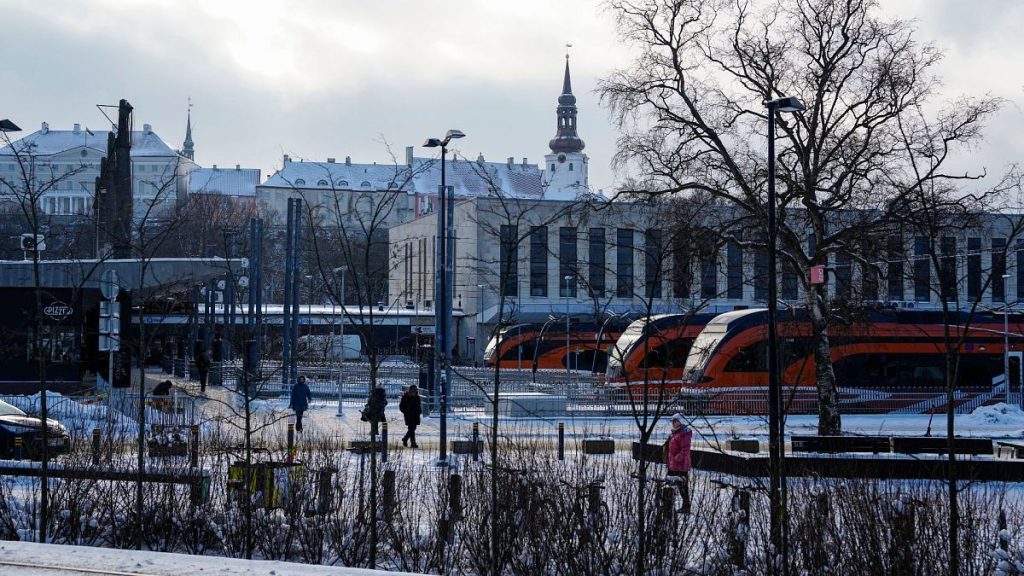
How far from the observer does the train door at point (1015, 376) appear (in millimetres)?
42969

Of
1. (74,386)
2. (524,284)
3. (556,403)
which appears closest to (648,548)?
(556,403)

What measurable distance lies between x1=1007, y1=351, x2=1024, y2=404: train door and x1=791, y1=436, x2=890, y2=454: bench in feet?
68.8

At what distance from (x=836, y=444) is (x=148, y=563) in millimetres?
16175

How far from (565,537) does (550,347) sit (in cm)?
5160

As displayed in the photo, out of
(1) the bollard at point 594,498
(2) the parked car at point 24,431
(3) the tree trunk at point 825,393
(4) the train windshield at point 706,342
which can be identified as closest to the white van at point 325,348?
(4) the train windshield at point 706,342

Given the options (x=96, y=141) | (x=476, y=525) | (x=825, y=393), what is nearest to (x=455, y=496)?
(x=476, y=525)

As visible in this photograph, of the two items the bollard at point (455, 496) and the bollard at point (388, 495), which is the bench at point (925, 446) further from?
the bollard at point (388, 495)

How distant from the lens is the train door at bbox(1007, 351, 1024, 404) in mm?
42969

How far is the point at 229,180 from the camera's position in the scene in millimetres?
176625

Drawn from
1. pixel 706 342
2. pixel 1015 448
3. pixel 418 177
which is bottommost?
pixel 1015 448

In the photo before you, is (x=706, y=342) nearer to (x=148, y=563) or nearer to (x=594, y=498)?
(x=594, y=498)

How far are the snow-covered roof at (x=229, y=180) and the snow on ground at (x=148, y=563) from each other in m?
164

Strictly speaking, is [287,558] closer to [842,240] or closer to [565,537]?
[565,537]

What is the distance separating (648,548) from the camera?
12680 millimetres
